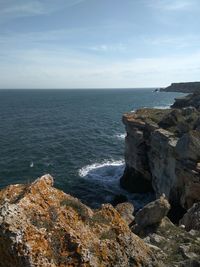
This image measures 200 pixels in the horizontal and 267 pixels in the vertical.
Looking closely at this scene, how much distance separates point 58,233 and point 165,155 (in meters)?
33.4

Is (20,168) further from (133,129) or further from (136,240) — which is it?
(136,240)

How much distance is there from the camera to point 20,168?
59.0 m

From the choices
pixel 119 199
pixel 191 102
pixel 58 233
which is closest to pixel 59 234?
pixel 58 233

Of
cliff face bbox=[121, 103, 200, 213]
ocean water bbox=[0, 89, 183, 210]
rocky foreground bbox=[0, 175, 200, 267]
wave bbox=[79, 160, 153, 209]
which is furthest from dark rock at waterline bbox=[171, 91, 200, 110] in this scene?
rocky foreground bbox=[0, 175, 200, 267]

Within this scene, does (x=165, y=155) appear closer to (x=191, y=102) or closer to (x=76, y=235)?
(x=76, y=235)

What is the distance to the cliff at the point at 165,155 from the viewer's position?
35.4 metres

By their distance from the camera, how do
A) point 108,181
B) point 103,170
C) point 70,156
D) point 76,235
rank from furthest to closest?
point 70,156 → point 103,170 → point 108,181 → point 76,235

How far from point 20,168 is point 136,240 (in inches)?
1939

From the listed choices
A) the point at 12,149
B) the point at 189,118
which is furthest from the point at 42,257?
the point at 12,149

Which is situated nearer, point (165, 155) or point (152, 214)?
point (152, 214)

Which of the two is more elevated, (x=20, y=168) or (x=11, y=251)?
(x=11, y=251)

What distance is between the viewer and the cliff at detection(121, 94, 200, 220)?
116 feet

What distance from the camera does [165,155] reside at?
139ft

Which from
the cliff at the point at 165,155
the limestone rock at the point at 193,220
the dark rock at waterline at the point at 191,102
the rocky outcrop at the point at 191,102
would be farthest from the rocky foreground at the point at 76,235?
the dark rock at waterline at the point at 191,102
